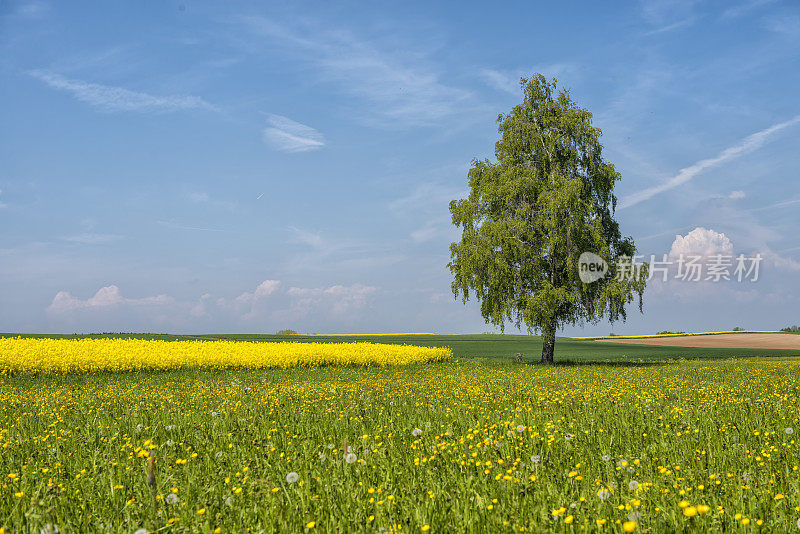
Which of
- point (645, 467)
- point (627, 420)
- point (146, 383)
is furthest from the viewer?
point (146, 383)

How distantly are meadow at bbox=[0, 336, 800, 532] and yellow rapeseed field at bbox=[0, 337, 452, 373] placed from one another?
472 inches

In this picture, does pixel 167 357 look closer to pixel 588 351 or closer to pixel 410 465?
pixel 410 465

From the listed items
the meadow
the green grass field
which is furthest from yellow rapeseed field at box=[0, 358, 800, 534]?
the green grass field

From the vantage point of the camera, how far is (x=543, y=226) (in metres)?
27.3

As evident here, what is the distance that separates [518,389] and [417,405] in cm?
426

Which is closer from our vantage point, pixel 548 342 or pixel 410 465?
pixel 410 465

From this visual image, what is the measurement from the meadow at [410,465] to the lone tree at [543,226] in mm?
15362

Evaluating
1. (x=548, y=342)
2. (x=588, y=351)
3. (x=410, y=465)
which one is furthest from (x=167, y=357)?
(x=588, y=351)

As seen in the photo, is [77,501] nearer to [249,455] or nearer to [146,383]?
[249,455]

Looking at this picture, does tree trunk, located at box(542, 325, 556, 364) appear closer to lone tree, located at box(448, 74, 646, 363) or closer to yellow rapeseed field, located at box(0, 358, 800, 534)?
lone tree, located at box(448, 74, 646, 363)

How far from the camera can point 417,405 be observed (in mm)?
10281

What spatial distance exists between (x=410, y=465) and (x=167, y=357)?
868 inches

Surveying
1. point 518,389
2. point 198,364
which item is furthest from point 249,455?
point 198,364

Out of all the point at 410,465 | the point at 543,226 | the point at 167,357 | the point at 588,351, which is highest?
the point at 543,226
